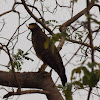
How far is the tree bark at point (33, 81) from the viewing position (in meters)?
2.49

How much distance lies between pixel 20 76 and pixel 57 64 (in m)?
0.44

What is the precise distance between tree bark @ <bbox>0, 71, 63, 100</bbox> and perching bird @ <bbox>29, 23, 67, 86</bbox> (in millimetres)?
163

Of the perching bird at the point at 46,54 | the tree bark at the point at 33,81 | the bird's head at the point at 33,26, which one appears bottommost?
the tree bark at the point at 33,81

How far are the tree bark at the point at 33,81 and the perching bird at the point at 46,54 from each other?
0.53 feet

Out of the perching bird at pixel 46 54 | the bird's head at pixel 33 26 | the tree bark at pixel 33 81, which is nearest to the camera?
the tree bark at pixel 33 81

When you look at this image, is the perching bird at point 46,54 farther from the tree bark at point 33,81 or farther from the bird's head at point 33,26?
the tree bark at point 33,81

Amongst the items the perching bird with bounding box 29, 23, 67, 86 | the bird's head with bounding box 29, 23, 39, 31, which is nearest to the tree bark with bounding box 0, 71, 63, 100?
the perching bird with bounding box 29, 23, 67, 86

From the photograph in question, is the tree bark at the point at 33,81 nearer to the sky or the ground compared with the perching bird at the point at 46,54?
nearer to the ground

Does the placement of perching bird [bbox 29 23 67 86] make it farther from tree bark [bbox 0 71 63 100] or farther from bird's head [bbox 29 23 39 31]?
tree bark [bbox 0 71 63 100]

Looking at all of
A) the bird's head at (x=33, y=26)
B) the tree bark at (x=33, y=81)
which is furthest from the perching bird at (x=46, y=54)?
the tree bark at (x=33, y=81)

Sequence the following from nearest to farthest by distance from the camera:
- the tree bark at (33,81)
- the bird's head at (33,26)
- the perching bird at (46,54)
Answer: the tree bark at (33,81), the perching bird at (46,54), the bird's head at (33,26)

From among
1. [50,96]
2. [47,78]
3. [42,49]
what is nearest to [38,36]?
[42,49]

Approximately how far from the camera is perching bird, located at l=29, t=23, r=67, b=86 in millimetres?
2715

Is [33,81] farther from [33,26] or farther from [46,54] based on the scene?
[33,26]
